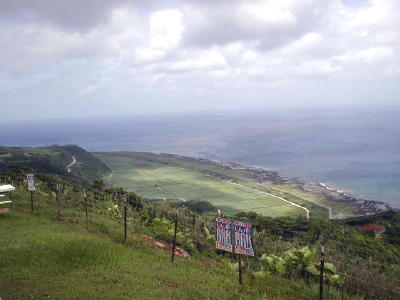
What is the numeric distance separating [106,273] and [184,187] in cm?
6132

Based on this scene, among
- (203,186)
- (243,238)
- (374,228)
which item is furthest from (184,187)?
(243,238)

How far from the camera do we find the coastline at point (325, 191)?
169ft

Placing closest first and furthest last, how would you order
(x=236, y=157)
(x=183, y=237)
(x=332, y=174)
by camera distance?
(x=183, y=237)
(x=332, y=174)
(x=236, y=157)

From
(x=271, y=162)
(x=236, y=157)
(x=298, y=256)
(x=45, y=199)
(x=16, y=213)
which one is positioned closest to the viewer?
(x=298, y=256)

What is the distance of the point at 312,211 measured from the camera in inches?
2010

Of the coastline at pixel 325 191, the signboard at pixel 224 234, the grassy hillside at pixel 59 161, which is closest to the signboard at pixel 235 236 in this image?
the signboard at pixel 224 234

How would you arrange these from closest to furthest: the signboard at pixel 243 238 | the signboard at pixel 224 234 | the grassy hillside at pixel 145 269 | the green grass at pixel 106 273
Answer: the green grass at pixel 106 273 < the grassy hillside at pixel 145 269 < the signboard at pixel 243 238 < the signboard at pixel 224 234

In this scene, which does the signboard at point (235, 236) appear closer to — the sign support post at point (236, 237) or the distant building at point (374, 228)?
the sign support post at point (236, 237)

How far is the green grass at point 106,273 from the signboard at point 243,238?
918mm

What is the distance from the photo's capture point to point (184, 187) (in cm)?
6981

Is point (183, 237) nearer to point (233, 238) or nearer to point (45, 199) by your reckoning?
point (233, 238)

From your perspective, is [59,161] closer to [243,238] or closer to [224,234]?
[224,234]

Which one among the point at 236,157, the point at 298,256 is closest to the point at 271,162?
the point at 236,157

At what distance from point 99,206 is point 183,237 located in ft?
23.9
